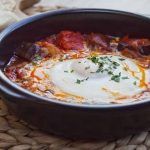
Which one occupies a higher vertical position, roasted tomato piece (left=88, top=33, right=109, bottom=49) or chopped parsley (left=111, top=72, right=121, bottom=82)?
roasted tomato piece (left=88, top=33, right=109, bottom=49)

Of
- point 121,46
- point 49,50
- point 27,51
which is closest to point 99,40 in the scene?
point 121,46

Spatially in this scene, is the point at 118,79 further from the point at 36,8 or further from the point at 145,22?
the point at 36,8

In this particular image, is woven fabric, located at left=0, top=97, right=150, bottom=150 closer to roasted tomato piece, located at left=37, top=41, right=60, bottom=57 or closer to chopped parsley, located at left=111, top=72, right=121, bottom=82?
chopped parsley, located at left=111, top=72, right=121, bottom=82

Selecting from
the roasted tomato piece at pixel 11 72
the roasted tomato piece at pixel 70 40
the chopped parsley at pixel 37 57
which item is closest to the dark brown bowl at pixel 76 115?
the roasted tomato piece at pixel 11 72

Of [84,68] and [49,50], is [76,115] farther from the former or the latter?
[49,50]

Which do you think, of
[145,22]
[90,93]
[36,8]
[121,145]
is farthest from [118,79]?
[36,8]

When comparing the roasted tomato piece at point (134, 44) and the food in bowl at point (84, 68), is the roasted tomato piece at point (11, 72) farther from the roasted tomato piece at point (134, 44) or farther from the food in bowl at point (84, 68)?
the roasted tomato piece at point (134, 44)

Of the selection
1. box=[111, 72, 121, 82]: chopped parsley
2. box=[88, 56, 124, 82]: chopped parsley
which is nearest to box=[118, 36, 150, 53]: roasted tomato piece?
box=[88, 56, 124, 82]: chopped parsley

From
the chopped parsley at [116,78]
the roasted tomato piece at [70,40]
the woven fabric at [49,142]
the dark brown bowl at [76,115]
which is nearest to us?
the dark brown bowl at [76,115]
